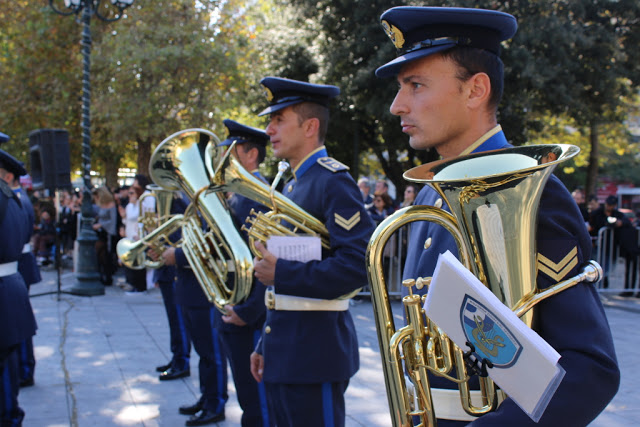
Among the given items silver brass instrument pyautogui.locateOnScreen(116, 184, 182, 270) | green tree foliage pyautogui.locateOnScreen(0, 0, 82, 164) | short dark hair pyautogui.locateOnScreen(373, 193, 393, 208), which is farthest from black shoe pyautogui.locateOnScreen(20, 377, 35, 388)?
green tree foliage pyautogui.locateOnScreen(0, 0, 82, 164)

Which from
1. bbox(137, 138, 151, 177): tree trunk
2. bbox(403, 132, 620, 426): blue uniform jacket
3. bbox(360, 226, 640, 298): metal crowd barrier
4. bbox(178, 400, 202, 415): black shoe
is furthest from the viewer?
bbox(137, 138, 151, 177): tree trunk

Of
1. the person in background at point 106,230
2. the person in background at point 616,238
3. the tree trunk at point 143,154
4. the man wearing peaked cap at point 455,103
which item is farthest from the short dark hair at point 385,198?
the tree trunk at point 143,154

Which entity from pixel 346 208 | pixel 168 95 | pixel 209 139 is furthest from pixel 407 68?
pixel 168 95

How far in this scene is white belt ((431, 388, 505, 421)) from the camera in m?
1.61

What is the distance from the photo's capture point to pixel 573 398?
1235mm

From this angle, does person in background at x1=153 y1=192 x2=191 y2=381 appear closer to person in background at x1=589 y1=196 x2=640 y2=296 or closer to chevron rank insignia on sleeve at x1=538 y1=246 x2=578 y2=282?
chevron rank insignia on sleeve at x1=538 y1=246 x2=578 y2=282

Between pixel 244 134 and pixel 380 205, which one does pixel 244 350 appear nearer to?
pixel 244 134

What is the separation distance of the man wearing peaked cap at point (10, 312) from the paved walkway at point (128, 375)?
0.65 meters

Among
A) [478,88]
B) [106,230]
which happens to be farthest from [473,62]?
[106,230]

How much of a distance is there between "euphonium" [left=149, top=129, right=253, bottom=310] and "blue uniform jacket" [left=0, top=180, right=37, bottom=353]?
3.17ft

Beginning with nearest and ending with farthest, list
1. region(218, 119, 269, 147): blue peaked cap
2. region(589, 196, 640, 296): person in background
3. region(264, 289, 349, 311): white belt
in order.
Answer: region(264, 289, 349, 311): white belt, region(218, 119, 269, 147): blue peaked cap, region(589, 196, 640, 296): person in background

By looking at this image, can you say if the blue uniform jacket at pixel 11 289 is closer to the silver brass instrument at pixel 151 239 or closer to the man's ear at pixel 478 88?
the silver brass instrument at pixel 151 239

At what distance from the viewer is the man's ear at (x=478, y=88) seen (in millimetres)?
A: 1639

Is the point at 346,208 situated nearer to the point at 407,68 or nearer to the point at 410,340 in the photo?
the point at 407,68
